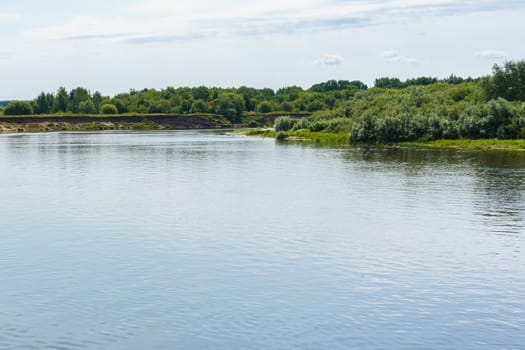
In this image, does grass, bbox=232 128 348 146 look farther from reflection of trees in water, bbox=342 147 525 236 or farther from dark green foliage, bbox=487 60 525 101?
dark green foliage, bbox=487 60 525 101

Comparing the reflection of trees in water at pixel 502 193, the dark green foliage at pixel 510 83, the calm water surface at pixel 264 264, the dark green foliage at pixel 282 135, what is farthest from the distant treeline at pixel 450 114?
the calm water surface at pixel 264 264

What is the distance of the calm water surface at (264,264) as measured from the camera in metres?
23.2

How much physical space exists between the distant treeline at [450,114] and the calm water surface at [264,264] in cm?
4983

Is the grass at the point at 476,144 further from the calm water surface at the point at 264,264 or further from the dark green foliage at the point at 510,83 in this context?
the calm water surface at the point at 264,264

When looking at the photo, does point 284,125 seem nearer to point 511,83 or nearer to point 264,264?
point 511,83

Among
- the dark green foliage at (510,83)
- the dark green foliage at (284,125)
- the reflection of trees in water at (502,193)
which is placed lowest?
the reflection of trees in water at (502,193)

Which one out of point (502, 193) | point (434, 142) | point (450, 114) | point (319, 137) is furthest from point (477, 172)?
point (319, 137)

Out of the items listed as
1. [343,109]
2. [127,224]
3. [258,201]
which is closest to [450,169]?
[258,201]

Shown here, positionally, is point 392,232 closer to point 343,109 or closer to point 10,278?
point 10,278

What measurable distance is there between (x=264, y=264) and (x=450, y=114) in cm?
9515

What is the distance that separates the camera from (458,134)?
4496 inches

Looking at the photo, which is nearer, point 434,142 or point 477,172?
point 477,172

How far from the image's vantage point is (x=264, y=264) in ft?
105

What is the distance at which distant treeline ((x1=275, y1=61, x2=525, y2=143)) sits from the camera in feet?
361
